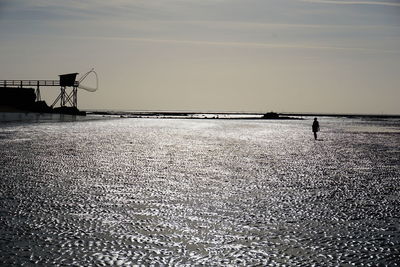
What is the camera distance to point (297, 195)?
41.6 feet

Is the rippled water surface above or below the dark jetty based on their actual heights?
below

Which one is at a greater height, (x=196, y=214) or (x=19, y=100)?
(x=19, y=100)

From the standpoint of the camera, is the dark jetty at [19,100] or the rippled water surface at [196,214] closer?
the rippled water surface at [196,214]

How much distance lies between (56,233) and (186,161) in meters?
13.4

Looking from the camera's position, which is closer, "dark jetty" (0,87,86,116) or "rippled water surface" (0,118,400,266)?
"rippled water surface" (0,118,400,266)

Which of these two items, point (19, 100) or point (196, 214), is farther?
point (19, 100)

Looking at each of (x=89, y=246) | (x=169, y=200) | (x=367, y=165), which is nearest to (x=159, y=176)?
(x=169, y=200)

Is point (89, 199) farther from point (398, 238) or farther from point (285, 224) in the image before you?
point (398, 238)

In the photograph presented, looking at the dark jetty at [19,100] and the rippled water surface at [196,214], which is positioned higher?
the dark jetty at [19,100]

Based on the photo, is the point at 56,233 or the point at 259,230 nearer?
the point at 56,233

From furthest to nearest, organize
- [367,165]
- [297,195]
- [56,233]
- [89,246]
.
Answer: [367,165]
[297,195]
[56,233]
[89,246]

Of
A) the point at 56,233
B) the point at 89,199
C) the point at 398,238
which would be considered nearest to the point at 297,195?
the point at 398,238

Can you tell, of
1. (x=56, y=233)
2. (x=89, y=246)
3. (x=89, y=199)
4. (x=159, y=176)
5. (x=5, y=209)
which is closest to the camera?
(x=89, y=246)

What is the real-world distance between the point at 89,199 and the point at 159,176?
15.5 ft
